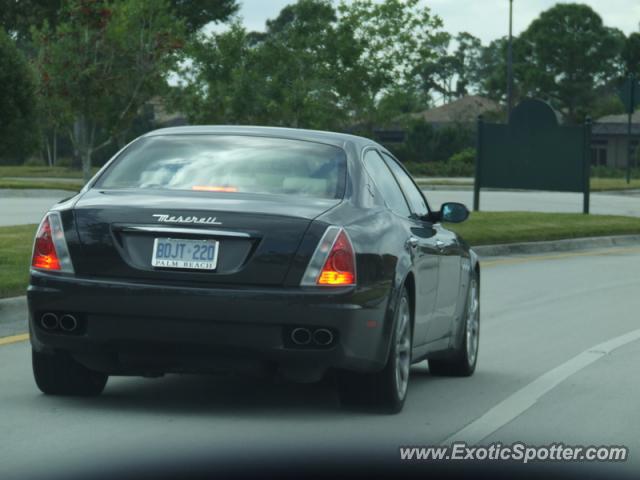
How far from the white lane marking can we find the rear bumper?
618 mm

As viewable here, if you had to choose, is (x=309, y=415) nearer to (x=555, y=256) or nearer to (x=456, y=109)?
(x=555, y=256)

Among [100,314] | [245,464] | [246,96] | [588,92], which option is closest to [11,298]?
[100,314]

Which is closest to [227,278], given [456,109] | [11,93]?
[11,93]

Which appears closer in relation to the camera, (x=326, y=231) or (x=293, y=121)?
(x=326, y=231)

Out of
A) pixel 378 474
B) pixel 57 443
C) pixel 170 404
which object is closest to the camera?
pixel 378 474

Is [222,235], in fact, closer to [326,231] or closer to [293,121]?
[326,231]

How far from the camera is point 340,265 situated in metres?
7.69

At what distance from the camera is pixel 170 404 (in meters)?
8.38

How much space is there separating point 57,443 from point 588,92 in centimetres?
10553

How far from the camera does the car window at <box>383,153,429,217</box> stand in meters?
9.52

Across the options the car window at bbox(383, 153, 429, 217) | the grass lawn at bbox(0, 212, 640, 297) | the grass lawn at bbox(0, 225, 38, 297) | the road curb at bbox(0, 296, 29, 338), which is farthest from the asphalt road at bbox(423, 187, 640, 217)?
the car window at bbox(383, 153, 429, 217)

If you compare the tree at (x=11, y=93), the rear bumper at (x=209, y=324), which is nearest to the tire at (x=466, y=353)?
the rear bumper at (x=209, y=324)

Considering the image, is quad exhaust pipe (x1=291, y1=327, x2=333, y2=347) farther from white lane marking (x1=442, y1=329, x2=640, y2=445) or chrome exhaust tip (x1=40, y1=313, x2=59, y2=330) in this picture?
chrome exhaust tip (x1=40, y1=313, x2=59, y2=330)

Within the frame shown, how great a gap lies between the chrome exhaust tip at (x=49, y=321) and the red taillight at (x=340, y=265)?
4.39 ft
